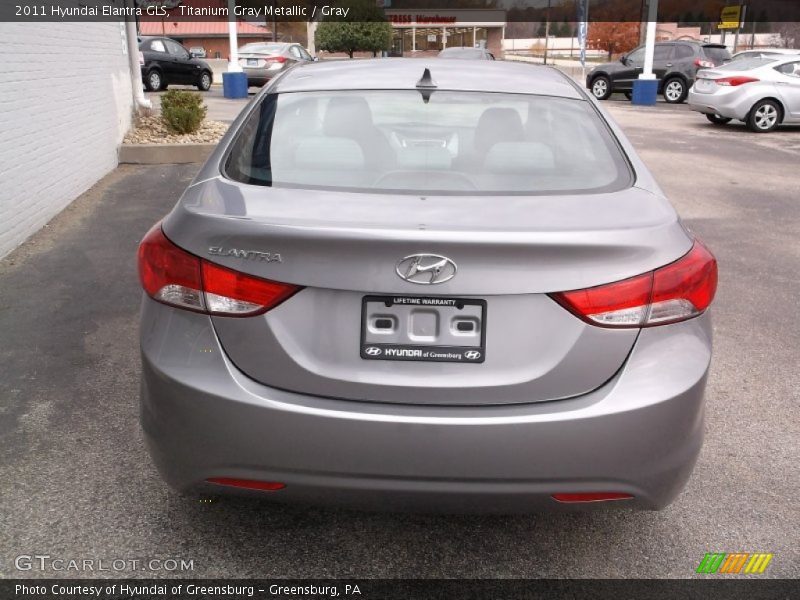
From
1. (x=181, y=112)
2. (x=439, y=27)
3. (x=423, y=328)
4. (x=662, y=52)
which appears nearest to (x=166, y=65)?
(x=181, y=112)

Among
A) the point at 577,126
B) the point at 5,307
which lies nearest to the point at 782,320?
the point at 577,126

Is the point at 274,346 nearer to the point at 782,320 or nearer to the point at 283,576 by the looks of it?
the point at 283,576

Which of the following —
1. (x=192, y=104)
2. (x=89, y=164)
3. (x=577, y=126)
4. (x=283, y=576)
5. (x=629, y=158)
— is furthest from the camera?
(x=192, y=104)

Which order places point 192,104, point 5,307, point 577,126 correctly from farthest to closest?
point 192,104 < point 5,307 < point 577,126

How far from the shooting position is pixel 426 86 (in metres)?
3.21

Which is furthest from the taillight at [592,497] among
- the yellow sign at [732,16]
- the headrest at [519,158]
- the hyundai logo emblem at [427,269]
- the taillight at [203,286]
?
the yellow sign at [732,16]

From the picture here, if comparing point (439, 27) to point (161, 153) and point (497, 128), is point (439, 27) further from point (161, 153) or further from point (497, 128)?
point (497, 128)

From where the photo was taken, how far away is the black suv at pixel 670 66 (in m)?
23.4

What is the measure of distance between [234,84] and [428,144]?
2037 centimetres

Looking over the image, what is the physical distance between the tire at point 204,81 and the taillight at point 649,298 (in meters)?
24.6

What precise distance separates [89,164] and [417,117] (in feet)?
23.5

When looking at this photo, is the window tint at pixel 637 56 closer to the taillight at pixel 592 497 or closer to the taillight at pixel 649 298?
the taillight at pixel 649 298

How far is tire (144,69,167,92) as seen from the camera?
23.8m

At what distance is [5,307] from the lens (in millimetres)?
5234
